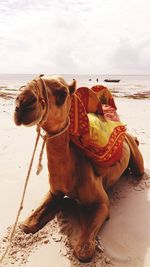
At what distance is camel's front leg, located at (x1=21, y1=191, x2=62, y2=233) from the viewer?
2725 mm

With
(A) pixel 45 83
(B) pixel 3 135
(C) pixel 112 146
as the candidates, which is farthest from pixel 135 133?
(A) pixel 45 83

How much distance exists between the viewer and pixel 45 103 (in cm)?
200

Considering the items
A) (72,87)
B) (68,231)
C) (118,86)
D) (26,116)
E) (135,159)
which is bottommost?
A: (118,86)

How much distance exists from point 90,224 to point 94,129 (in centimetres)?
86

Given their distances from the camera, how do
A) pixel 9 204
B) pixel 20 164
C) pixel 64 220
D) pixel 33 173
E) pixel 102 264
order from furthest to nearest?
pixel 20 164 < pixel 33 173 < pixel 9 204 < pixel 64 220 < pixel 102 264

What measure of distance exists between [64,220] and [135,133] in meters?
4.28

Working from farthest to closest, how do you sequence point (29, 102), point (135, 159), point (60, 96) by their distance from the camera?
point (135, 159), point (60, 96), point (29, 102)

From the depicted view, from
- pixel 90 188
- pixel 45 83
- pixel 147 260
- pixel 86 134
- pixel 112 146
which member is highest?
pixel 45 83

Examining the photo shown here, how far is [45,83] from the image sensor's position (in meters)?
2.05

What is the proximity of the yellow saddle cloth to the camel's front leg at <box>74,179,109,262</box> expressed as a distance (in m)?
0.39

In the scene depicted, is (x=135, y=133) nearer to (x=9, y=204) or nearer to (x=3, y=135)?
(x=3, y=135)

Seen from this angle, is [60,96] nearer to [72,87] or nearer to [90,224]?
[72,87]

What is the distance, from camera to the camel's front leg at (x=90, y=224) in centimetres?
239

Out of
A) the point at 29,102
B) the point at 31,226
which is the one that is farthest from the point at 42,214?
the point at 29,102
